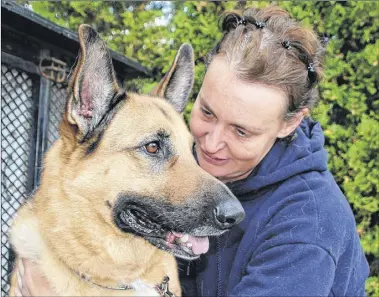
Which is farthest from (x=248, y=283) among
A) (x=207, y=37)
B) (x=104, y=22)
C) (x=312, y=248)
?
(x=104, y=22)

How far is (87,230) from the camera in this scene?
2426mm

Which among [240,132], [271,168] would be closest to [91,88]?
[240,132]

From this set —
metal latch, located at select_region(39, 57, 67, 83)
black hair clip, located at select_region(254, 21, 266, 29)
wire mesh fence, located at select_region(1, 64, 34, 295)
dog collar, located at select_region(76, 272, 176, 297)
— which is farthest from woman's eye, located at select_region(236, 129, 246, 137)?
wire mesh fence, located at select_region(1, 64, 34, 295)

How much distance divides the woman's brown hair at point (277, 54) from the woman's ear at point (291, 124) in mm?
31

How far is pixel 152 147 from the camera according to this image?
248cm

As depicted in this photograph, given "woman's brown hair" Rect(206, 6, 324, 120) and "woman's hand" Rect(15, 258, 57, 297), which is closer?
"woman's hand" Rect(15, 258, 57, 297)

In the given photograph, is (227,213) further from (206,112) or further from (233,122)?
(206,112)

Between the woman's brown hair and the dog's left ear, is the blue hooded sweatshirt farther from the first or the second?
the dog's left ear

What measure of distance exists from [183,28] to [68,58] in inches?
41.7

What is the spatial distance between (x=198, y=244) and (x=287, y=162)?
61 centimetres

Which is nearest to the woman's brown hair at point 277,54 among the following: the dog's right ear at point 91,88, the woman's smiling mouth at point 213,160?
the woman's smiling mouth at point 213,160

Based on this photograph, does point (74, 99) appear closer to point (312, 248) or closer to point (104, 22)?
point (312, 248)

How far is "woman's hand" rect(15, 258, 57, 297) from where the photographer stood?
2361mm

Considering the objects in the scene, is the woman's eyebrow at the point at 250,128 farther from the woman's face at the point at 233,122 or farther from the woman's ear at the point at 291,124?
the woman's ear at the point at 291,124
